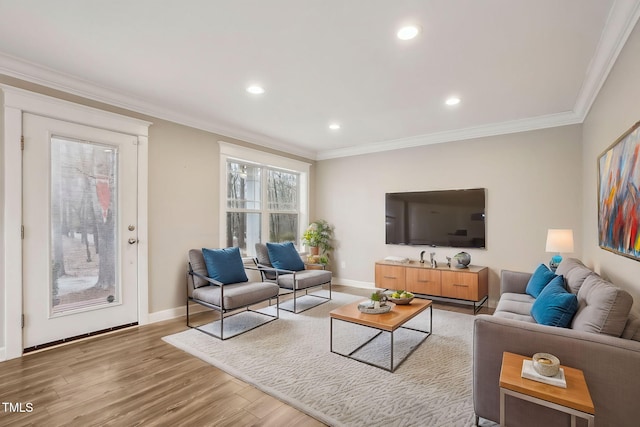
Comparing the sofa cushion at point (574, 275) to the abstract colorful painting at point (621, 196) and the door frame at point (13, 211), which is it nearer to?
the abstract colorful painting at point (621, 196)

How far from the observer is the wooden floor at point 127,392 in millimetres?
1949

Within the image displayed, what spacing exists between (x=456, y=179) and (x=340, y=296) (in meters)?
2.55

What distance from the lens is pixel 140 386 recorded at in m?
2.32

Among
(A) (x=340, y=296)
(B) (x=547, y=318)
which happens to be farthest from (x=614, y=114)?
(A) (x=340, y=296)

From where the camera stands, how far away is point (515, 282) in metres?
3.55

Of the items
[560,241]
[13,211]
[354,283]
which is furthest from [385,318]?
[13,211]

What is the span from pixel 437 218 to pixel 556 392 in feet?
12.0

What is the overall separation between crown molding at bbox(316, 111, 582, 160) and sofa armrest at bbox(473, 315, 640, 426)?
3.40 m

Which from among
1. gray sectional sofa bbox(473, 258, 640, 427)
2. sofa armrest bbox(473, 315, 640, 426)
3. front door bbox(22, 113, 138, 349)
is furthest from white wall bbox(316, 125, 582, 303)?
front door bbox(22, 113, 138, 349)

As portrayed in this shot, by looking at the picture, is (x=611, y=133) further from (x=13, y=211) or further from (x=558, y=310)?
(x=13, y=211)

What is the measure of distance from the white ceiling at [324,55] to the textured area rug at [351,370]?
8.36 feet

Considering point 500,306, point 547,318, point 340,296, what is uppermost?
point 547,318

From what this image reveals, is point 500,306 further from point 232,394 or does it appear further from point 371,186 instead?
point 371,186

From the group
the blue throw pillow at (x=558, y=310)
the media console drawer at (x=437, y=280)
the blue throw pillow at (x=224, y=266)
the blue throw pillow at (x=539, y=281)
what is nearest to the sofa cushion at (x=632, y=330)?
the blue throw pillow at (x=558, y=310)
